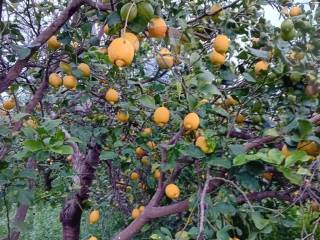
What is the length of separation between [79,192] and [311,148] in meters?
1.83

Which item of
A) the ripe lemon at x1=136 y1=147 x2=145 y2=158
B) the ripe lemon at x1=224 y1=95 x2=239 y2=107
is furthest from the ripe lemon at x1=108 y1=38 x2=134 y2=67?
the ripe lemon at x1=136 y1=147 x2=145 y2=158

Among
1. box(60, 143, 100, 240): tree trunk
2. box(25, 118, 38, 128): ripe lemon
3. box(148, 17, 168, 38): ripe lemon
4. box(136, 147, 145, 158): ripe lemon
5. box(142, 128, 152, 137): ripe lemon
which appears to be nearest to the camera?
box(148, 17, 168, 38): ripe lemon

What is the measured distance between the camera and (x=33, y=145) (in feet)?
4.67

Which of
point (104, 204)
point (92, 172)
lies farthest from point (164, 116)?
point (92, 172)

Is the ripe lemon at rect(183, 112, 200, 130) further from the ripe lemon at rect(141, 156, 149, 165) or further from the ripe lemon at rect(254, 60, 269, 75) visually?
the ripe lemon at rect(141, 156, 149, 165)

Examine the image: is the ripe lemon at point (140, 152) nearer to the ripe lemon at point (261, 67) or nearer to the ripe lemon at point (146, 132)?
the ripe lemon at point (146, 132)

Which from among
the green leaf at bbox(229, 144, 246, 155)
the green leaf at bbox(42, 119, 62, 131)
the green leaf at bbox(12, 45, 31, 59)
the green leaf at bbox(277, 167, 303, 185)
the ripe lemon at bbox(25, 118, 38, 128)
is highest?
the green leaf at bbox(12, 45, 31, 59)

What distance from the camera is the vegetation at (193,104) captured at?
1.45 metres

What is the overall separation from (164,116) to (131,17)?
592 millimetres

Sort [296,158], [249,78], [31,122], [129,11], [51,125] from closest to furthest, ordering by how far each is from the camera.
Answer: [129,11], [296,158], [51,125], [249,78], [31,122]

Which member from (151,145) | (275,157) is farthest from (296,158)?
(151,145)

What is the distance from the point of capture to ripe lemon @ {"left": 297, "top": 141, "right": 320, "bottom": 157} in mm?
1528

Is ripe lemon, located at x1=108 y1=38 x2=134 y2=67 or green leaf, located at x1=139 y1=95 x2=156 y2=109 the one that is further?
green leaf, located at x1=139 y1=95 x2=156 y2=109

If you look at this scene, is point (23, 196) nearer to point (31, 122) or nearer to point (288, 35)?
point (31, 122)
